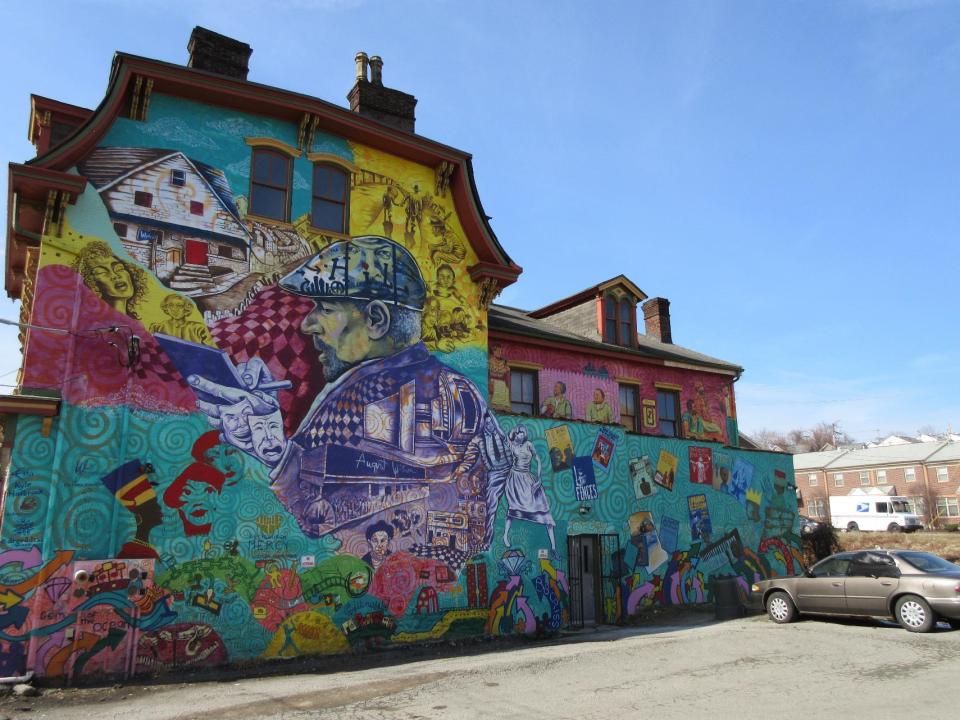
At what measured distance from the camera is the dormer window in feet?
66.1

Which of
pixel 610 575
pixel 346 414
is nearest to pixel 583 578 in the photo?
pixel 610 575

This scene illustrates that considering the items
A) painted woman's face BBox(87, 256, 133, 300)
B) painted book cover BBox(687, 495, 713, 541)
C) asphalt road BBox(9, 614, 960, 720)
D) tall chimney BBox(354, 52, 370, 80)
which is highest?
tall chimney BBox(354, 52, 370, 80)

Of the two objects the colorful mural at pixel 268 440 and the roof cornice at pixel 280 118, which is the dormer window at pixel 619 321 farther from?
the roof cornice at pixel 280 118

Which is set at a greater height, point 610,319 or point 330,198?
point 330,198

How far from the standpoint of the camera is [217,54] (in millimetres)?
13773

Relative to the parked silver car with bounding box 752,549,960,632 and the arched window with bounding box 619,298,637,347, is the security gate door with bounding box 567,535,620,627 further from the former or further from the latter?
the arched window with bounding box 619,298,637,347

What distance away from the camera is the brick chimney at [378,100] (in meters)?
15.6

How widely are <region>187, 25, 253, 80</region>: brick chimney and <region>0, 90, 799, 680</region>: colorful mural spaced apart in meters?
1.25

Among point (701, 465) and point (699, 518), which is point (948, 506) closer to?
point (701, 465)

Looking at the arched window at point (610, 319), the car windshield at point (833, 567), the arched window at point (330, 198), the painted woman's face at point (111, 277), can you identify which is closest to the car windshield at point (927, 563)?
the car windshield at point (833, 567)

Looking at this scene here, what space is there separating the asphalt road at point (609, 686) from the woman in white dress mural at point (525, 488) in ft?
10.7

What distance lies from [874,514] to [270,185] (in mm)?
49065

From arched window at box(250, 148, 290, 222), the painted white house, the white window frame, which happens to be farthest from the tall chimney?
the white window frame

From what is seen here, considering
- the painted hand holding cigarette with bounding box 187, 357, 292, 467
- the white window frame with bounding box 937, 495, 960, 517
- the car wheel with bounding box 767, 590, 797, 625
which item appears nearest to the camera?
the painted hand holding cigarette with bounding box 187, 357, 292, 467
